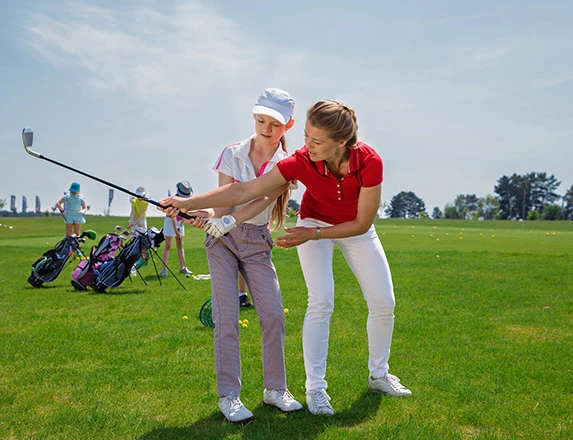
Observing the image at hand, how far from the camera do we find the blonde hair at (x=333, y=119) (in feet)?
12.8

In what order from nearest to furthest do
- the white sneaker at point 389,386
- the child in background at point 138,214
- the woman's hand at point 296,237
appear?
the woman's hand at point 296,237 → the white sneaker at point 389,386 → the child in background at point 138,214

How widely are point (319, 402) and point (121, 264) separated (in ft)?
21.9

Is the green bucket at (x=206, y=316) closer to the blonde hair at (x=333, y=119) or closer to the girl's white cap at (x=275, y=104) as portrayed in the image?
the girl's white cap at (x=275, y=104)

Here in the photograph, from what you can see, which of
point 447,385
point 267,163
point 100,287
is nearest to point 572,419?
point 447,385

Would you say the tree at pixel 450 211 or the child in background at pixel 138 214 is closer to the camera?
the child in background at pixel 138 214

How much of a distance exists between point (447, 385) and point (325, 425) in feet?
4.33

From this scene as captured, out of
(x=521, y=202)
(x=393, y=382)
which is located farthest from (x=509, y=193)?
(x=393, y=382)

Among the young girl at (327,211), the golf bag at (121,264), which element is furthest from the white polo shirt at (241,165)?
the golf bag at (121,264)

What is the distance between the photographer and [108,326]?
7.11 metres

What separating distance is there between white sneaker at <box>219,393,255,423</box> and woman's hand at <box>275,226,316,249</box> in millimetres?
1019

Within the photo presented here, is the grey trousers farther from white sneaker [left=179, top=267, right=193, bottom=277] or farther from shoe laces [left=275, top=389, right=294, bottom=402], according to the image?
white sneaker [left=179, top=267, right=193, bottom=277]

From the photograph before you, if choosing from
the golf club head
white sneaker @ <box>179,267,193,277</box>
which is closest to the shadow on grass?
the golf club head

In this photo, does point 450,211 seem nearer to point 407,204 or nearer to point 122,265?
point 407,204

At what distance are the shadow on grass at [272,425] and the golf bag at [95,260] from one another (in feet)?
22.1
